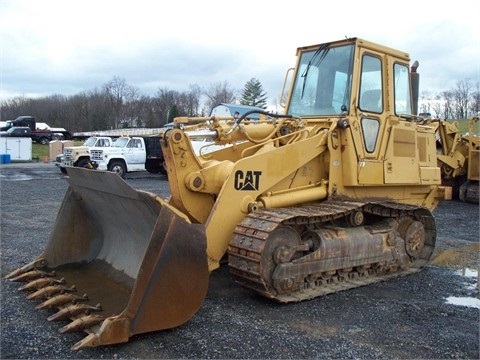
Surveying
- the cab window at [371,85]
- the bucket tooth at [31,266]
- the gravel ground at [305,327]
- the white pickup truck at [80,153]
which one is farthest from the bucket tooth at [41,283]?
the white pickup truck at [80,153]

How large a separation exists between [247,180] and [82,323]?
2292 millimetres

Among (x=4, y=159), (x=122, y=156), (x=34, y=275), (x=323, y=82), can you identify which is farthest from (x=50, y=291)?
(x=4, y=159)

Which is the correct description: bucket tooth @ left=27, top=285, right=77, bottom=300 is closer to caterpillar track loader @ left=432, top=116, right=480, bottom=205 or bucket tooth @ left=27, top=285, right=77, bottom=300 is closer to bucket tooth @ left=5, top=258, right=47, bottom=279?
bucket tooth @ left=5, top=258, right=47, bottom=279

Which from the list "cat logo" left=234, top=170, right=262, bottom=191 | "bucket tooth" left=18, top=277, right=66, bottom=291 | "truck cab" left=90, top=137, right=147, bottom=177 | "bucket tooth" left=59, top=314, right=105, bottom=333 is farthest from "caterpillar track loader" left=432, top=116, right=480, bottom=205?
"truck cab" left=90, top=137, right=147, bottom=177

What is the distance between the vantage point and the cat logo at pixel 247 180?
5461 millimetres

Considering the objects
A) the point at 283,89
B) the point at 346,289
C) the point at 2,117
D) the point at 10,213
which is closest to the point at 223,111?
the point at 10,213

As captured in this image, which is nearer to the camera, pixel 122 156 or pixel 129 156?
pixel 122 156

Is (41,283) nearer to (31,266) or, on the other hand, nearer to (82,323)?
(31,266)

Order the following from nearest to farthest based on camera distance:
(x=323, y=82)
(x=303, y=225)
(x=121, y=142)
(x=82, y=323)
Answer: (x=82, y=323)
(x=303, y=225)
(x=323, y=82)
(x=121, y=142)

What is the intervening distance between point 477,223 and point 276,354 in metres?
9.26

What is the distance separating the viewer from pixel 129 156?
22.9 meters

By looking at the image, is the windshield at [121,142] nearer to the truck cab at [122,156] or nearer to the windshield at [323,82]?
the truck cab at [122,156]

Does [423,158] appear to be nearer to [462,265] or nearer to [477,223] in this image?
[462,265]

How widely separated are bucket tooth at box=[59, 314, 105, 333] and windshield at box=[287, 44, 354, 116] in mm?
3903
